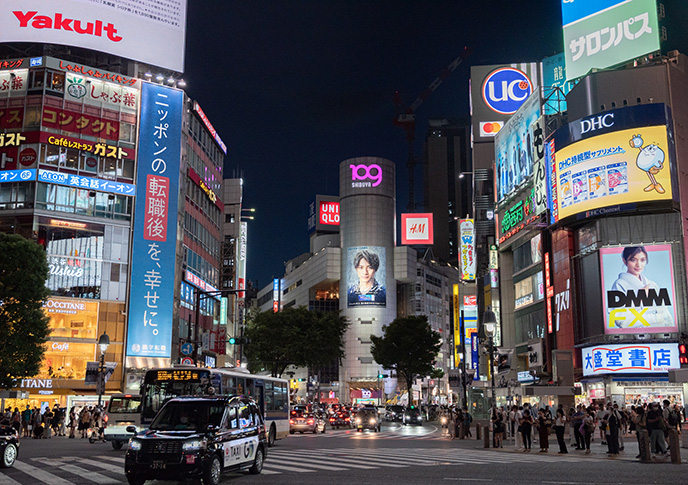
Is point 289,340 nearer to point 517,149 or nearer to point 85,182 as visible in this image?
point 85,182

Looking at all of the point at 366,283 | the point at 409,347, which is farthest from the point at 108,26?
the point at 366,283

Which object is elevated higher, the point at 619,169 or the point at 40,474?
the point at 619,169

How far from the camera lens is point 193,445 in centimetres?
1383

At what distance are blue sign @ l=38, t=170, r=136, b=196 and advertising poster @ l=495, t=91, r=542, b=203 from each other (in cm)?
3405

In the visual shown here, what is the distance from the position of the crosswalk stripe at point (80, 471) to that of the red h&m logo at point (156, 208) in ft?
121

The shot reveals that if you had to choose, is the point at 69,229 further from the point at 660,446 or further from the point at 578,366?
the point at 660,446

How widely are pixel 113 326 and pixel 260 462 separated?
41.2 meters

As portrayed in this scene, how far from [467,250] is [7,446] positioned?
67.0 metres

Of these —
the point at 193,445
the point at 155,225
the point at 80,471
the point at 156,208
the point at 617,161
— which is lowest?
the point at 80,471

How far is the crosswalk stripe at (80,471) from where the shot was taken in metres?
15.9

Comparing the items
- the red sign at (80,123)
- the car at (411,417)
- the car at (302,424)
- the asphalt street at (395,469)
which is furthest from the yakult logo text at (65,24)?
the asphalt street at (395,469)

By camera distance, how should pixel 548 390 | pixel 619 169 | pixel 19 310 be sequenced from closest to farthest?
pixel 19 310
pixel 548 390
pixel 619 169

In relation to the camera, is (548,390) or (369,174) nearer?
(548,390)

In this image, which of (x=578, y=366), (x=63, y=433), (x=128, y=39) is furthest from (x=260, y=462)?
(x=128, y=39)
